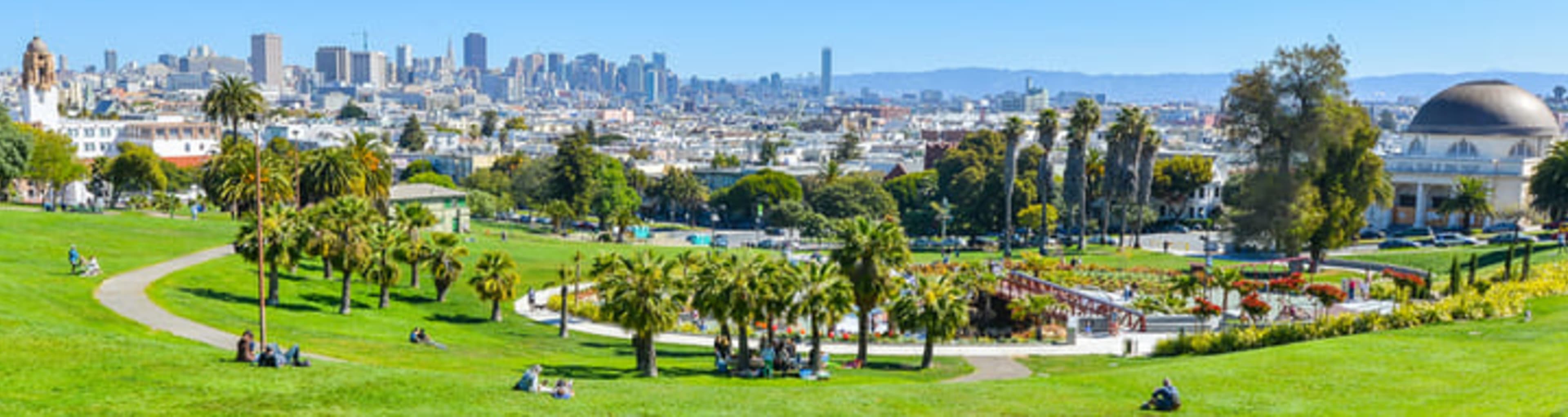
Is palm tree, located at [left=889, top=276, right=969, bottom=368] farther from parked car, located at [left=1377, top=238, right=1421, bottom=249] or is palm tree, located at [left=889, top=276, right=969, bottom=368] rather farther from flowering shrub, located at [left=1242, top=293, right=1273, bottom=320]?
parked car, located at [left=1377, top=238, right=1421, bottom=249]

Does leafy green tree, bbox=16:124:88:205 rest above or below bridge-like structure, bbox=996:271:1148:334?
above

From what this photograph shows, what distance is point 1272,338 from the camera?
43.1 meters

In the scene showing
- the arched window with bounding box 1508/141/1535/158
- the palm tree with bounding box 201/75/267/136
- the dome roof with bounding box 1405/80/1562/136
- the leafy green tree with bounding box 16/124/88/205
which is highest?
the dome roof with bounding box 1405/80/1562/136

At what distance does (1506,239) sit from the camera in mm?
82875

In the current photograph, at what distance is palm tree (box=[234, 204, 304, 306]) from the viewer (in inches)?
1831

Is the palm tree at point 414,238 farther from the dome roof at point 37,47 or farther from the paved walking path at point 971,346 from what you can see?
the dome roof at point 37,47

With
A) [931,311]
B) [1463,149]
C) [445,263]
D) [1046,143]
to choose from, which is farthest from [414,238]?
[1463,149]

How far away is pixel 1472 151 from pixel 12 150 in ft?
318

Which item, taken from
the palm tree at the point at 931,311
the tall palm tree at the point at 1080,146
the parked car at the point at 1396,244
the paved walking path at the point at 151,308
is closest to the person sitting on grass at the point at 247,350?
the paved walking path at the point at 151,308

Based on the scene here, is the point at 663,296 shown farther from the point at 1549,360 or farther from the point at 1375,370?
the point at 1549,360

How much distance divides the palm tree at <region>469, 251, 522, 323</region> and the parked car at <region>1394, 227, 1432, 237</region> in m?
66.1

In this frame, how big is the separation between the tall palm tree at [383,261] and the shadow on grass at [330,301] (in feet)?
2.28

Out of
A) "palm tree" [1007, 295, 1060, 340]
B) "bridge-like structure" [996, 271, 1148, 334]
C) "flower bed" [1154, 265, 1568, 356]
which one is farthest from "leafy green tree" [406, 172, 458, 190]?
"flower bed" [1154, 265, 1568, 356]

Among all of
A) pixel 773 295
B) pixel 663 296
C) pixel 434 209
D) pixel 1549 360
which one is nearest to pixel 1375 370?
pixel 1549 360
